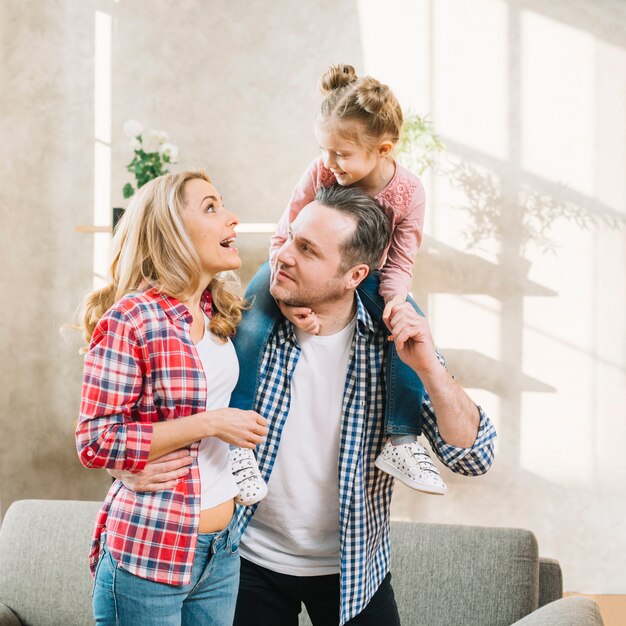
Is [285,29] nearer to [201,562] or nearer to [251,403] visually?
[251,403]

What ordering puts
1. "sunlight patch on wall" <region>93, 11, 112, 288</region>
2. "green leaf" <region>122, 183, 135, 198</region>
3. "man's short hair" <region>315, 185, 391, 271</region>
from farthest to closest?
"sunlight patch on wall" <region>93, 11, 112, 288</region>, "green leaf" <region>122, 183, 135, 198</region>, "man's short hair" <region>315, 185, 391, 271</region>

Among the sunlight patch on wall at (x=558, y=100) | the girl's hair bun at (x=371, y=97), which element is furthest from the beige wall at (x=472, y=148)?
the girl's hair bun at (x=371, y=97)

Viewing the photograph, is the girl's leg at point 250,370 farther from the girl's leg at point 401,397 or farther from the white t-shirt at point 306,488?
the girl's leg at point 401,397

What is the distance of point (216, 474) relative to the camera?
62.8 inches

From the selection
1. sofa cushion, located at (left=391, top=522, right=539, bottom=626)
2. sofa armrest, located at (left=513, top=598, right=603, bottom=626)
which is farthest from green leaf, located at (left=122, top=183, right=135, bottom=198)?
sofa armrest, located at (left=513, top=598, right=603, bottom=626)

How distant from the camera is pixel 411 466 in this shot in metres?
1.66

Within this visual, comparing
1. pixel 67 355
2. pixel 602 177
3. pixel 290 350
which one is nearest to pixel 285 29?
pixel 602 177

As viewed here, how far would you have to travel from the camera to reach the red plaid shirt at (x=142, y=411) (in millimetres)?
1403

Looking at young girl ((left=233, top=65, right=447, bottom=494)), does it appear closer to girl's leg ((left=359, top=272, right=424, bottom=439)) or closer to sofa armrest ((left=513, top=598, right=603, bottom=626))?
girl's leg ((left=359, top=272, right=424, bottom=439))

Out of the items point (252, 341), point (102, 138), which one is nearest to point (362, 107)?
point (252, 341)

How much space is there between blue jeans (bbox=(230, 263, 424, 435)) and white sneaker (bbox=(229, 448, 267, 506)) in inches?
4.2

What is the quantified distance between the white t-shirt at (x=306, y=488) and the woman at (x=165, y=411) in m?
0.14

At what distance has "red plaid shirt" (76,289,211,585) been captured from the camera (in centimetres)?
140

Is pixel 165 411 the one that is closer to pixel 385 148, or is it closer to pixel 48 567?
pixel 385 148
